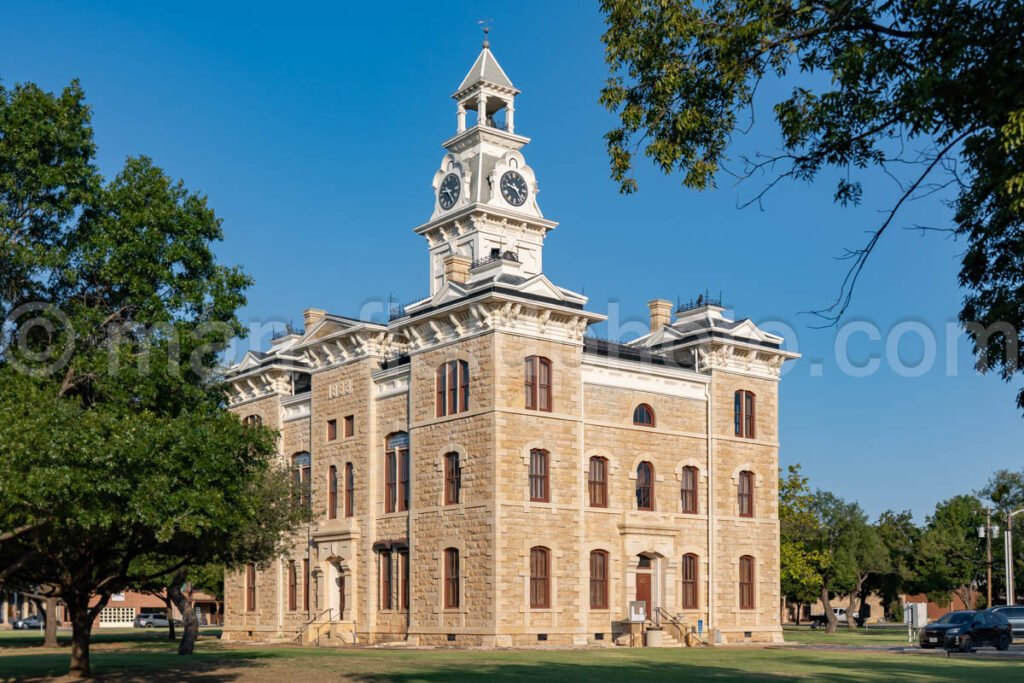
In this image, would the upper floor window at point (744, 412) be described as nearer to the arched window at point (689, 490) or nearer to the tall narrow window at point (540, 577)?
the arched window at point (689, 490)

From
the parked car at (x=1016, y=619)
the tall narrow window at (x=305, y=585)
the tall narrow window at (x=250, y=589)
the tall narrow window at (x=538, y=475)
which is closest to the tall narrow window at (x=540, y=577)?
the tall narrow window at (x=538, y=475)

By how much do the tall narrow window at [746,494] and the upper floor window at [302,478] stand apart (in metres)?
18.5

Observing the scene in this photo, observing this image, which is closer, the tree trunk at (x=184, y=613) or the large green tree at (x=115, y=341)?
the large green tree at (x=115, y=341)

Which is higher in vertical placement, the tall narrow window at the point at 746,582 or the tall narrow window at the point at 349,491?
the tall narrow window at the point at 349,491

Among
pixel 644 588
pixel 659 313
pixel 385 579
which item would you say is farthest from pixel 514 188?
pixel 644 588

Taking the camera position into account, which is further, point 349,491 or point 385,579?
point 349,491

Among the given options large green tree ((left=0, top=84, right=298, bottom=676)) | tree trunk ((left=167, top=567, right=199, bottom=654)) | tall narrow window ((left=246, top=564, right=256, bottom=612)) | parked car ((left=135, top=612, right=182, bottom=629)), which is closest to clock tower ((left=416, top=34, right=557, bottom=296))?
tall narrow window ((left=246, top=564, right=256, bottom=612))

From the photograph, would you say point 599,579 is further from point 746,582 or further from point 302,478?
point 302,478

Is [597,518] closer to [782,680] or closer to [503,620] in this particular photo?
[503,620]

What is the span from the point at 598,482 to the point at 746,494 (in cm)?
841

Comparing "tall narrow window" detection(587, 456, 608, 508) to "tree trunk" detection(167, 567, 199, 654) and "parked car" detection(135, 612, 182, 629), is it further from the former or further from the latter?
"parked car" detection(135, 612, 182, 629)

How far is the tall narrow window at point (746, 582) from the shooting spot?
48.6 meters

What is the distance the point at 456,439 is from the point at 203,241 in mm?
18738

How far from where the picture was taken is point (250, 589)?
5584 centimetres
